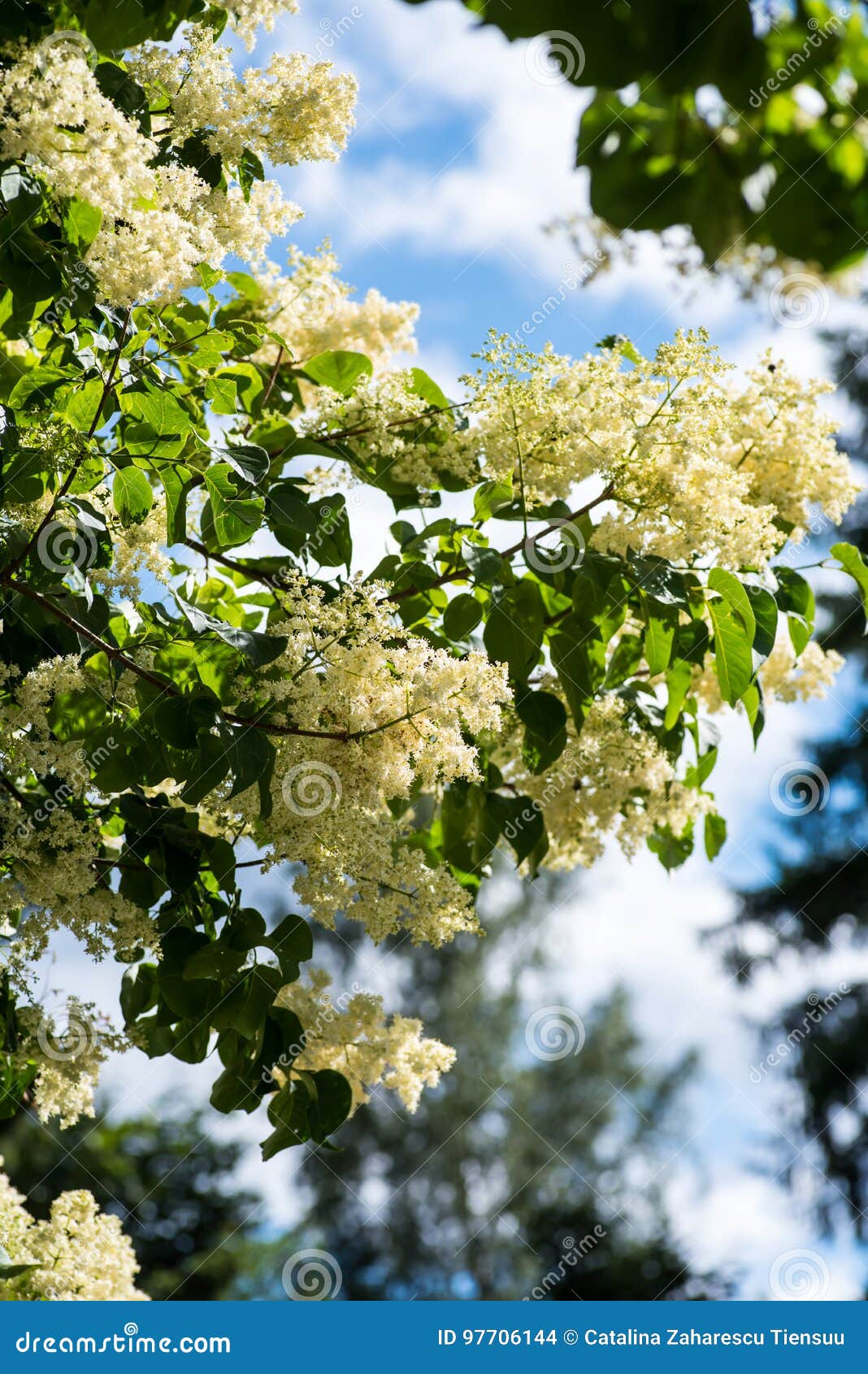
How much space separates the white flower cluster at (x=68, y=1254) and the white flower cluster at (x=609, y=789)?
133cm

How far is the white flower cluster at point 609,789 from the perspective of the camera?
240cm

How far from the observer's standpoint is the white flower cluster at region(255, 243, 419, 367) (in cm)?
269

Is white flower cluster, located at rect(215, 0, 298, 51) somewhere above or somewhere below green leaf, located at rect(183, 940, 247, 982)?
above

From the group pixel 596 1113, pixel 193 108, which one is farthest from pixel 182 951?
pixel 596 1113

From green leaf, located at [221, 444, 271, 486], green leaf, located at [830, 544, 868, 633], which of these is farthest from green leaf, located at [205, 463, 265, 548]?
green leaf, located at [830, 544, 868, 633]

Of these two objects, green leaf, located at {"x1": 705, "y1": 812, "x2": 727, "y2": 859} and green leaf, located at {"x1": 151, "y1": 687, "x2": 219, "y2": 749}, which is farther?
green leaf, located at {"x1": 705, "y1": 812, "x2": 727, "y2": 859}

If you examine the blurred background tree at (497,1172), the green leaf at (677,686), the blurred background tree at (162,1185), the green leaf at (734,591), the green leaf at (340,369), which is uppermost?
the green leaf at (734,591)

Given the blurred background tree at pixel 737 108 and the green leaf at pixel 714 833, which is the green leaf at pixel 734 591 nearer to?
the green leaf at pixel 714 833

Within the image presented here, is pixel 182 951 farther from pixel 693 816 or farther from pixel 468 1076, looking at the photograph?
pixel 468 1076

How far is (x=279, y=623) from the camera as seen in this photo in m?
1.74

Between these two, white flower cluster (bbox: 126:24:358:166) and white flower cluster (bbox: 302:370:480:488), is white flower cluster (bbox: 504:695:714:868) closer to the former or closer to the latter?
white flower cluster (bbox: 302:370:480:488)

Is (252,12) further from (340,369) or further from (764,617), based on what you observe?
(764,617)

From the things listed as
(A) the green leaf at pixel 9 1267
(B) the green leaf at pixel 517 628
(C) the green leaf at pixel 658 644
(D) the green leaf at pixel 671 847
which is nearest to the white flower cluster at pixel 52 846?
(B) the green leaf at pixel 517 628

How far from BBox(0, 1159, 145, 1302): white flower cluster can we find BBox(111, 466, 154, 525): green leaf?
1.63 metres
